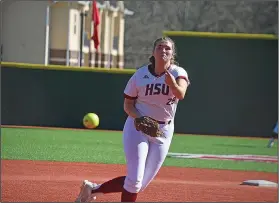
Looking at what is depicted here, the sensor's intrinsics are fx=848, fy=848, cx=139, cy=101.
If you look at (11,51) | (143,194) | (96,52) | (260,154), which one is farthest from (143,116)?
(96,52)

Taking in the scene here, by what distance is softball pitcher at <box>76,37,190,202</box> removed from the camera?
27.3 feet

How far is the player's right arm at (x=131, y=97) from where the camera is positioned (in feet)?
27.7

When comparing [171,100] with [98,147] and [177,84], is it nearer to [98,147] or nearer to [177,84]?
[177,84]

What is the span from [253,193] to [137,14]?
36.8 meters

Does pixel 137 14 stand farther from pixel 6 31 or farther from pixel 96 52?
pixel 6 31

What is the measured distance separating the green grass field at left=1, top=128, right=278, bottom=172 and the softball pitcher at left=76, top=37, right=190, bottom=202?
27.2 feet

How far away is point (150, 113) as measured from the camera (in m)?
8.48

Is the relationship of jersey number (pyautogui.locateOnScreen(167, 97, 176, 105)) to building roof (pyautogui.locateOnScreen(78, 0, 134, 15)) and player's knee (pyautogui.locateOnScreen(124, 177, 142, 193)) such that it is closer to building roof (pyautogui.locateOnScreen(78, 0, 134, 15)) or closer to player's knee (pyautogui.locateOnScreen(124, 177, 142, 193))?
player's knee (pyautogui.locateOnScreen(124, 177, 142, 193))

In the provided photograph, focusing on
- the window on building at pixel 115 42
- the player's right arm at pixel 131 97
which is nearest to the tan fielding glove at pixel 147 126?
the player's right arm at pixel 131 97

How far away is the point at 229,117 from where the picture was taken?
28.4 metres

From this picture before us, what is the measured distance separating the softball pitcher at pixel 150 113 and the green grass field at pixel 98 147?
8.29 metres

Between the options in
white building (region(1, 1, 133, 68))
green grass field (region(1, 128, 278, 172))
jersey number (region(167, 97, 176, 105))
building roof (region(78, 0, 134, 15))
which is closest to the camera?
jersey number (region(167, 97, 176, 105))

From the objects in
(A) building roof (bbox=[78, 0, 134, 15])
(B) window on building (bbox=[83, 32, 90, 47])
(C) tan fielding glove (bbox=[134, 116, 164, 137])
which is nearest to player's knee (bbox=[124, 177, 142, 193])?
(C) tan fielding glove (bbox=[134, 116, 164, 137])

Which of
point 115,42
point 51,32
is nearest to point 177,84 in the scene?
point 51,32
